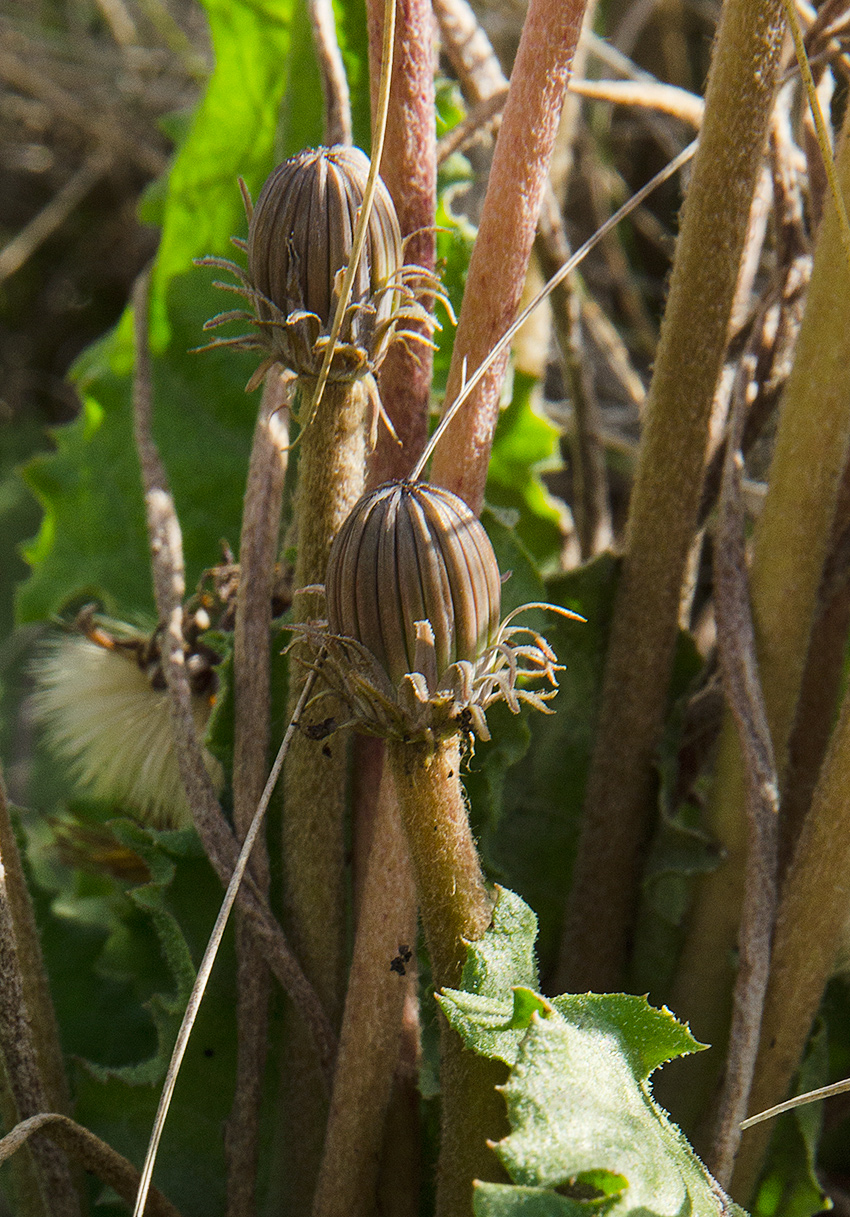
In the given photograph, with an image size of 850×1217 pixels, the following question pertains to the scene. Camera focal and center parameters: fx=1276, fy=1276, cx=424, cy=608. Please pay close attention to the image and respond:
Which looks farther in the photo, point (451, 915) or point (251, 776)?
point (251, 776)

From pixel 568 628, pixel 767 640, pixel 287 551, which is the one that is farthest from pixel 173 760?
pixel 767 640

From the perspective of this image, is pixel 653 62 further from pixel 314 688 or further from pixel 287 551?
pixel 314 688

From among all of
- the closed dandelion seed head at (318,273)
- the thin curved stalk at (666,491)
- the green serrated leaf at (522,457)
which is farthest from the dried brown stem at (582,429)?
the closed dandelion seed head at (318,273)

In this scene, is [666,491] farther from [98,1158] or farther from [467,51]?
[98,1158]

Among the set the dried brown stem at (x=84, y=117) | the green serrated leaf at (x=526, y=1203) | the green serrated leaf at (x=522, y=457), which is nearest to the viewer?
the green serrated leaf at (x=526, y=1203)

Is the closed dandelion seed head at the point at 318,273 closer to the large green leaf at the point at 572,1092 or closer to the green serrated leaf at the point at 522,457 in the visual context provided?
the large green leaf at the point at 572,1092

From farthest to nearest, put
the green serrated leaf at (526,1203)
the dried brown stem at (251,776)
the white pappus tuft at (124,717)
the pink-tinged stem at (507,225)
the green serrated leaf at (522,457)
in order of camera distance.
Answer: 1. the green serrated leaf at (522,457)
2. the white pappus tuft at (124,717)
3. the dried brown stem at (251,776)
4. the pink-tinged stem at (507,225)
5. the green serrated leaf at (526,1203)

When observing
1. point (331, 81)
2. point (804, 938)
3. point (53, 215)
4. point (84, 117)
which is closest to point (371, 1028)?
point (804, 938)
